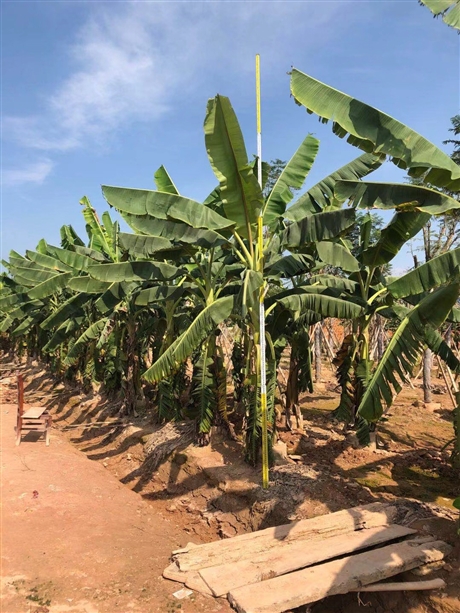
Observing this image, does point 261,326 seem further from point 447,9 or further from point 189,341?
point 447,9

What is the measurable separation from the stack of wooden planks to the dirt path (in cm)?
27

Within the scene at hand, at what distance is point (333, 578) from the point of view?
179 inches

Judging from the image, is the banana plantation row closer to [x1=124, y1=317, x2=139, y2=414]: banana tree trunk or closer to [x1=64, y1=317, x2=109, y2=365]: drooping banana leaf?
[x1=124, y1=317, x2=139, y2=414]: banana tree trunk

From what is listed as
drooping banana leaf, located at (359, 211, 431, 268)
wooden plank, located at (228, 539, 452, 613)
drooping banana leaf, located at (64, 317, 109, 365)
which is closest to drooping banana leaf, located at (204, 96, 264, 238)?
drooping banana leaf, located at (359, 211, 431, 268)

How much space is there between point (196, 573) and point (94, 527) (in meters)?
2.75

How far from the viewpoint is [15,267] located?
1467 cm

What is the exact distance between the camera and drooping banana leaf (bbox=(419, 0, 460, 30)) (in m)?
4.76

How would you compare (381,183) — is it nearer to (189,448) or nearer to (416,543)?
(416,543)

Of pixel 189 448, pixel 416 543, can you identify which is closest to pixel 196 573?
pixel 416 543

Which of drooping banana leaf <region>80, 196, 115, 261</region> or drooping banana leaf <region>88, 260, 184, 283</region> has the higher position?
drooping banana leaf <region>80, 196, 115, 261</region>

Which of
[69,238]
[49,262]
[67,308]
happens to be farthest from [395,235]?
[69,238]

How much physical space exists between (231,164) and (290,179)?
1716mm

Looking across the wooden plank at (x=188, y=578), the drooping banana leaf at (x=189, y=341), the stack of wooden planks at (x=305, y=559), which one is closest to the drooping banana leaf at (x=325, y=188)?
the drooping banana leaf at (x=189, y=341)

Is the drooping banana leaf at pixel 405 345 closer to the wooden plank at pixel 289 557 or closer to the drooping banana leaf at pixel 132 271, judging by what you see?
the wooden plank at pixel 289 557
